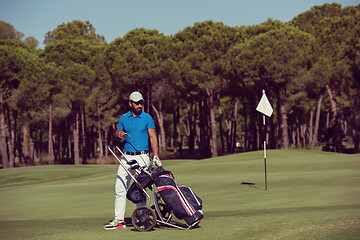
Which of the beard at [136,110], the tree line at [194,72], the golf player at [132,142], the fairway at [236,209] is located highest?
the tree line at [194,72]

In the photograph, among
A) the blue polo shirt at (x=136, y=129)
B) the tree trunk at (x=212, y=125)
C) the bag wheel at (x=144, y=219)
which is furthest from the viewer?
the tree trunk at (x=212, y=125)

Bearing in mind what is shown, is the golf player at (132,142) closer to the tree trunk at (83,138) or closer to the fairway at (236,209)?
the fairway at (236,209)

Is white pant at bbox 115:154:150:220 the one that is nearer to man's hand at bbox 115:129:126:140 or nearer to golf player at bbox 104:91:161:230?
golf player at bbox 104:91:161:230

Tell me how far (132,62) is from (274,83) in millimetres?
15775

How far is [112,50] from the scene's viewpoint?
190 ft

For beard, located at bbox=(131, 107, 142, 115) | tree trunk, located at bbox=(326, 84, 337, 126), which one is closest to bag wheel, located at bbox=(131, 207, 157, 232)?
beard, located at bbox=(131, 107, 142, 115)

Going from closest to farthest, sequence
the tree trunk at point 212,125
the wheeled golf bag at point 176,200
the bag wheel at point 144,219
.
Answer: the wheeled golf bag at point 176,200, the bag wheel at point 144,219, the tree trunk at point 212,125

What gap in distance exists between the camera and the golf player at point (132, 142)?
9914 mm

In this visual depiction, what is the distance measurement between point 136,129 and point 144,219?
1.76 meters

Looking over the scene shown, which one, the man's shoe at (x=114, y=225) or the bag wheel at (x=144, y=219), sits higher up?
the bag wheel at (x=144, y=219)

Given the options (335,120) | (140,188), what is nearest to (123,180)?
(140,188)

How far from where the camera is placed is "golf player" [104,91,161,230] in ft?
32.5

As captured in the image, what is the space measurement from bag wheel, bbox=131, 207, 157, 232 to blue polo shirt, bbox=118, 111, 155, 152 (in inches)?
46.8

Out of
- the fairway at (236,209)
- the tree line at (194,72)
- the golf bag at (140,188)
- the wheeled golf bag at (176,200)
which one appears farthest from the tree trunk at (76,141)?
the wheeled golf bag at (176,200)
